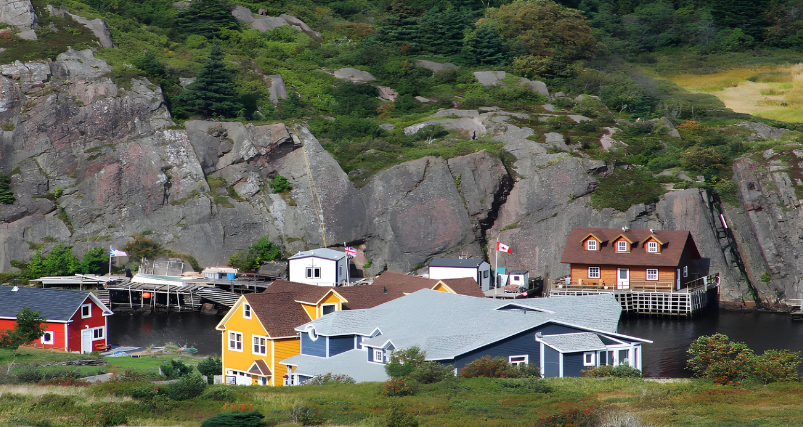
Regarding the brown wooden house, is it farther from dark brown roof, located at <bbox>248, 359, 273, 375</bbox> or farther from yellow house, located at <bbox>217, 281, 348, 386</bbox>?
dark brown roof, located at <bbox>248, 359, 273, 375</bbox>

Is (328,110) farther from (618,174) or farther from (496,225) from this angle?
(618,174)

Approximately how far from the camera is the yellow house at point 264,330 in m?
47.5

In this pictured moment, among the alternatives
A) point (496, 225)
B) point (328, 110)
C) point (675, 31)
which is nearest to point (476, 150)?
point (496, 225)

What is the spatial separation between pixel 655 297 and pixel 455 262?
16747 millimetres

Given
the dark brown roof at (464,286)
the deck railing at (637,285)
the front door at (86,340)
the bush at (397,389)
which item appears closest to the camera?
the bush at (397,389)

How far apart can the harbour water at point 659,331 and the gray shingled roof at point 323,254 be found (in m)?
9.10

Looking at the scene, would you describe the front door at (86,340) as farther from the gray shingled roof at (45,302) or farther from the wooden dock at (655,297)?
the wooden dock at (655,297)

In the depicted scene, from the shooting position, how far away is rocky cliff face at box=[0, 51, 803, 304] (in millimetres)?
79438

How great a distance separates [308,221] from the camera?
83.5 m

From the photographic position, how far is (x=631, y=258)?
74.7 metres

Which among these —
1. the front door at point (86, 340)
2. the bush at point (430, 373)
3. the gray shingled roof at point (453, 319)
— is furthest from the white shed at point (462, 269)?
the bush at point (430, 373)

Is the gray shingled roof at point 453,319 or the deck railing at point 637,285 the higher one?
the deck railing at point 637,285

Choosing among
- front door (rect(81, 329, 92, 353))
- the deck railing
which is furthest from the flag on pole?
the deck railing

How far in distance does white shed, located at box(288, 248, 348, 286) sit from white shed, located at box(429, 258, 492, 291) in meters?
7.78
